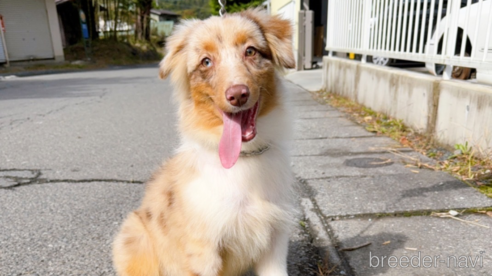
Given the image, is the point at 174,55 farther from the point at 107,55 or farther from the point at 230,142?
the point at 107,55

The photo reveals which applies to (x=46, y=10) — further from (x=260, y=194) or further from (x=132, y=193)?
(x=260, y=194)

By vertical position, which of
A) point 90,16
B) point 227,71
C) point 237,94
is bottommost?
point 237,94

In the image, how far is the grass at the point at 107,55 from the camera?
22331mm

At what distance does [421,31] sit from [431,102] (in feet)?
4.02

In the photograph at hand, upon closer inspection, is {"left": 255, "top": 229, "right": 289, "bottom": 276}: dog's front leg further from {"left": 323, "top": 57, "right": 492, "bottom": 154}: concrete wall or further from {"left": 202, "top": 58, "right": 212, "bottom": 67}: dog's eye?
{"left": 323, "top": 57, "right": 492, "bottom": 154}: concrete wall

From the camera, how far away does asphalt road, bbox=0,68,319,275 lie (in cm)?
259

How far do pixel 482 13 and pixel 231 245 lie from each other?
13.8 ft

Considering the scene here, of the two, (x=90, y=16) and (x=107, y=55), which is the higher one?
(x=90, y=16)

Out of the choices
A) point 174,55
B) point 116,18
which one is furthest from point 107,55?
point 174,55

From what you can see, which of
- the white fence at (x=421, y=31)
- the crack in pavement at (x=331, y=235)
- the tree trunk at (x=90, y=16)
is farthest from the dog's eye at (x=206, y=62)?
the tree trunk at (x=90, y=16)

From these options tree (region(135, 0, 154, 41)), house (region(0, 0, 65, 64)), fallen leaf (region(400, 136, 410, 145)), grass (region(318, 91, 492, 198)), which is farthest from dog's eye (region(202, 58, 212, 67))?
tree (region(135, 0, 154, 41))

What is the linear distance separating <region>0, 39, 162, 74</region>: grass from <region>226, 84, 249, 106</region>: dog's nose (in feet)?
72.4

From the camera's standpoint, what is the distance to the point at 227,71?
6.88 ft

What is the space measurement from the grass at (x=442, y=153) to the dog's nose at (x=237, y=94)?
100 inches
